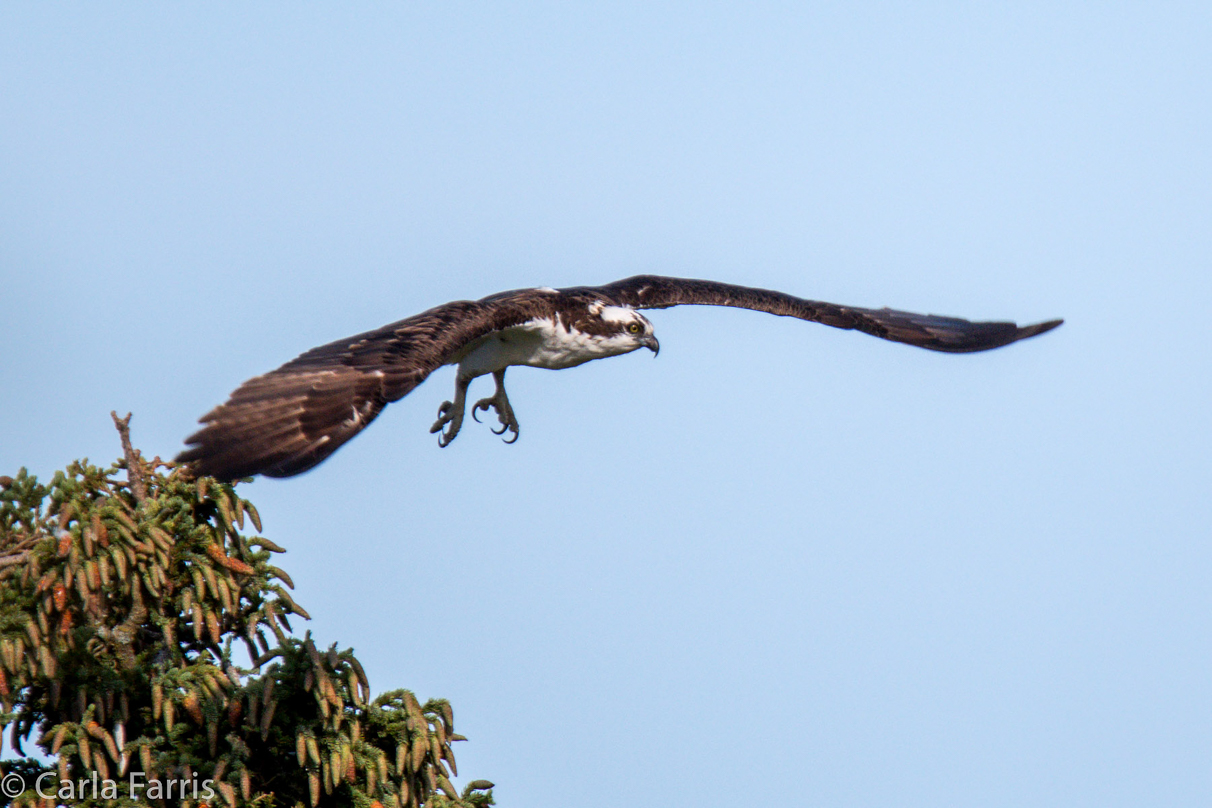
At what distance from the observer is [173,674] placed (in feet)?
30.4

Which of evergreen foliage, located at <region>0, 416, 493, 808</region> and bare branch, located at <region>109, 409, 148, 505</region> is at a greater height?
bare branch, located at <region>109, 409, 148, 505</region>

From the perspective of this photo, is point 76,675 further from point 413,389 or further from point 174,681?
point 413,389

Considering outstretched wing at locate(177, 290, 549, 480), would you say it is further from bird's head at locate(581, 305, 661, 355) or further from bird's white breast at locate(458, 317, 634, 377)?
bird's head at locate(581, 305, 661, 355)

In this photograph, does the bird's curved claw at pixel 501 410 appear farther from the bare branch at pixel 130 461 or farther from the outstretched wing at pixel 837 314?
the bare branch at pixel 130 461

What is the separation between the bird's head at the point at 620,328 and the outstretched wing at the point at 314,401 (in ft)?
8.58

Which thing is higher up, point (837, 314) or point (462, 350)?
point (837, 314)

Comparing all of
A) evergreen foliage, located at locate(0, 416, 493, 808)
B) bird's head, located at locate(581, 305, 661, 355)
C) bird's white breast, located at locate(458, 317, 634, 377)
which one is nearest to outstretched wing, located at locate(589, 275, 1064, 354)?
bird's head, located at locate(581, 305, 661, 355)

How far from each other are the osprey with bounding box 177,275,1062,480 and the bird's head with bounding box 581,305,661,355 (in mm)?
12

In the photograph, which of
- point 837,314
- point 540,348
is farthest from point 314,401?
point 837,314

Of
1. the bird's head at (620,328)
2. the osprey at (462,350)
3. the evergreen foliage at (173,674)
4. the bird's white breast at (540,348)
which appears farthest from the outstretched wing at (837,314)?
the evergreen foliage at (173,674)

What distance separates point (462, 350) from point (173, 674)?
167 inches

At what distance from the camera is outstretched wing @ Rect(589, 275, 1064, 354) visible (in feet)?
46.6

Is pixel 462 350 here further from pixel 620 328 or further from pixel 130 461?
pixel 130 461

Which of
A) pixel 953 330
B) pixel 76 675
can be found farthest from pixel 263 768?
pixel 953 330
